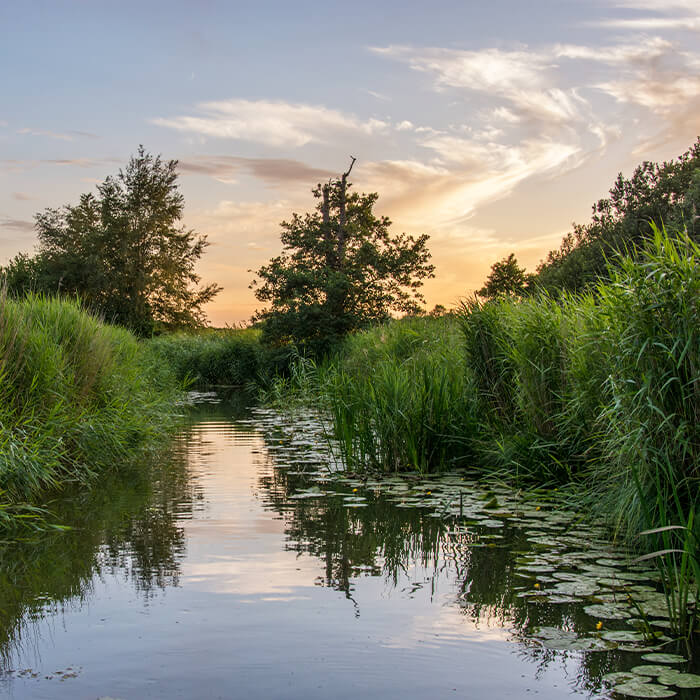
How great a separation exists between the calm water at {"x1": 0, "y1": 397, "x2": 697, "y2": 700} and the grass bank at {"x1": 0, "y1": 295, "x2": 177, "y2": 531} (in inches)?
23.4

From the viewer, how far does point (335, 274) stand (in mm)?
27266

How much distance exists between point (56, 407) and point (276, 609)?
15.8 ft

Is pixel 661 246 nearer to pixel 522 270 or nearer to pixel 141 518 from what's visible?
pixel 141 518

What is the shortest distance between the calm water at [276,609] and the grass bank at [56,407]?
23.4 inches

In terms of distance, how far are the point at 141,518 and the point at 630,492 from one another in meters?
4.47

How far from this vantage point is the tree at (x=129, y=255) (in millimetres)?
48312

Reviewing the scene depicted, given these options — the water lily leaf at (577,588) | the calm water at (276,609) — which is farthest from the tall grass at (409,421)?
the water lily leaf at (577,588)

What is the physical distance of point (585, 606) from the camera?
15.0 ft

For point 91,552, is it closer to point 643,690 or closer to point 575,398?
point 643,690


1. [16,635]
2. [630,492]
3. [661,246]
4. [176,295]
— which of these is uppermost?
[176,295]

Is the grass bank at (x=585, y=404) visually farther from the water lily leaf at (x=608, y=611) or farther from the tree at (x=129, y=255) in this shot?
the tree at (x=129, y=255)

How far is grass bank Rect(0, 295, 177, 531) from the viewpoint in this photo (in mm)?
7426

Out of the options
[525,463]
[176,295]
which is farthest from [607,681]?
[176,295]


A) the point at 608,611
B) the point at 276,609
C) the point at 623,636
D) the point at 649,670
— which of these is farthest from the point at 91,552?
the point at 649,670
